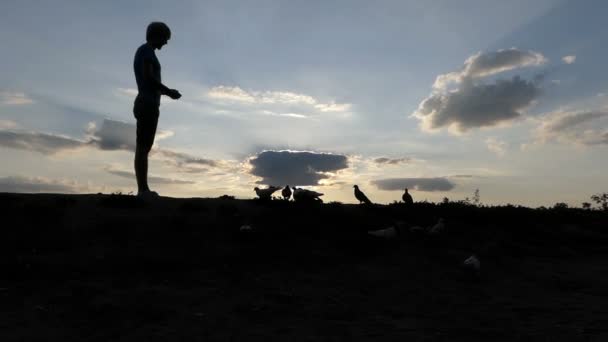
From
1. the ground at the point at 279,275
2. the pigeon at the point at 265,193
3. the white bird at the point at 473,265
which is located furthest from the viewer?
the pigeon at the point at 265,193

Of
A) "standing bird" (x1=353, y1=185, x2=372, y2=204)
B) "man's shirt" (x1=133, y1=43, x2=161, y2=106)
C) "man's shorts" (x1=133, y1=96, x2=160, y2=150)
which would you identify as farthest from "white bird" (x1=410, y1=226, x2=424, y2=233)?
"man's shirt" (x1=133, y1=43, x2=161, y2=106)

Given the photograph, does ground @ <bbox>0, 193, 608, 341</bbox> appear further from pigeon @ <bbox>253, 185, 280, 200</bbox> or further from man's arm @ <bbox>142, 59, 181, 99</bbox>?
man's arm @ <bbox>142, 59, 181, 99</bbox>

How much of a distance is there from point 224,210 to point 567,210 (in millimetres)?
13955

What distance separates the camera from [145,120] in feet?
43.3

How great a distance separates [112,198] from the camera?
12844 mm

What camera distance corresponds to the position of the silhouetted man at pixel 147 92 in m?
13.0

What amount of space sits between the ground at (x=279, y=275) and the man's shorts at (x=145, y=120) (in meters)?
1.69

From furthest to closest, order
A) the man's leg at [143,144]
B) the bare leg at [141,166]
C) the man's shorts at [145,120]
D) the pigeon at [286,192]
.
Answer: the pigeon at [286,192]
the bare leg at [141,166]
the man's leg at [143,144]
the man's shorts at [145,120]

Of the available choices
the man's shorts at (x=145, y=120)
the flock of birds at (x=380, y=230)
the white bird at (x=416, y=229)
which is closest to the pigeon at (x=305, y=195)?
the flock of birds at (x=380, y=230)

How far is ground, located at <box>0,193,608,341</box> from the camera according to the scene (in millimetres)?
6871

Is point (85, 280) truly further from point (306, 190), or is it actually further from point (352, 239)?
point (306, 190)

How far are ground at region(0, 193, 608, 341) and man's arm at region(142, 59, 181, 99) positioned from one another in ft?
9.99

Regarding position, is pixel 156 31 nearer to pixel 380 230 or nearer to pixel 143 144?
pixel 143 144

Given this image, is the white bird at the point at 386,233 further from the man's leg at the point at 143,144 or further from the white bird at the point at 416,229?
the man's leg at the point at 143,144
